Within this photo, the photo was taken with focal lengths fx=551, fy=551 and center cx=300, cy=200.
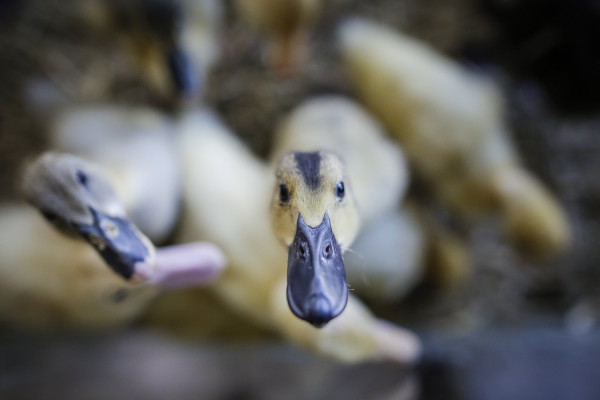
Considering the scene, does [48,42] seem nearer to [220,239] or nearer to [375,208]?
[220,239]

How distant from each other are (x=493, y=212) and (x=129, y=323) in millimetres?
971

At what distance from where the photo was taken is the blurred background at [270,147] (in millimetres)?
1262

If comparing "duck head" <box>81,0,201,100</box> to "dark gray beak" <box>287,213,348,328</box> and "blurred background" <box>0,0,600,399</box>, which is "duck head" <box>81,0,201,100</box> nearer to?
"blurred background" <box>0,0,600,399</box>

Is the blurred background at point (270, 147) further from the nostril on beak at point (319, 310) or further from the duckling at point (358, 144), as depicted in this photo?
the nostril on beak at point (319, 310)

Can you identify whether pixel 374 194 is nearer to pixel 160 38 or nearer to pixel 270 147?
pixel 270 147

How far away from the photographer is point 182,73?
1.32m

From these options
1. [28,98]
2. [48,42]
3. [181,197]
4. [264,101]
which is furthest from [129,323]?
[48,42]

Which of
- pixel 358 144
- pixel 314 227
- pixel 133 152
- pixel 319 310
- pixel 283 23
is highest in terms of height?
pixel 283 23

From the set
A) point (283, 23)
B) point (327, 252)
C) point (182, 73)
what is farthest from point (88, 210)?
point (283, 23)

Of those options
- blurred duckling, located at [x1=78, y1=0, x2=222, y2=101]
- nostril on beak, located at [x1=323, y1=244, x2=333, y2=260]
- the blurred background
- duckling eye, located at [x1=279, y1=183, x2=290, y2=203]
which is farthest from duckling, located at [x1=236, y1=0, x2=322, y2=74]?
nostril on beak, located at [x1=323, y1=244, x2=333, y2=260]

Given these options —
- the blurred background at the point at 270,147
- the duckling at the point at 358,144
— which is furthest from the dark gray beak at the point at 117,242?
the blurred background at the point at 270,147

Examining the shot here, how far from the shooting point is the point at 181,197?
→ 4.00 ft

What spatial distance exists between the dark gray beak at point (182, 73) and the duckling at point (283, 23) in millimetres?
224

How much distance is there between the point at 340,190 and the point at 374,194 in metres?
0.34
